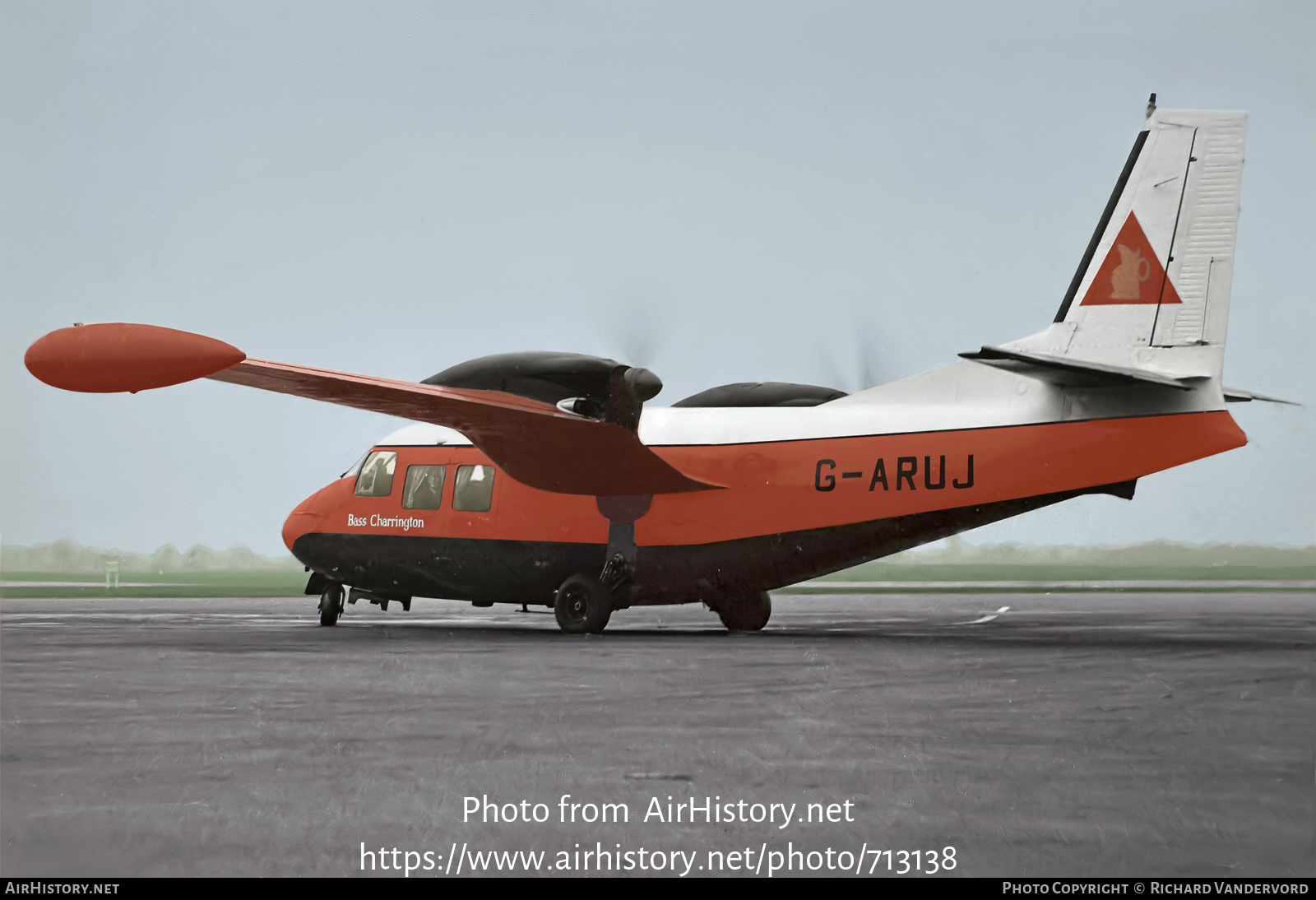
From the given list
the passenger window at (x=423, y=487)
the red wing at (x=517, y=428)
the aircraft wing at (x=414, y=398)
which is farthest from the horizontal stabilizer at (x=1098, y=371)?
the passenger window at (x=423, y=487)

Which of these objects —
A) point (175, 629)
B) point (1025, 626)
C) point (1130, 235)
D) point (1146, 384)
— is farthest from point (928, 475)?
point (175, 629)

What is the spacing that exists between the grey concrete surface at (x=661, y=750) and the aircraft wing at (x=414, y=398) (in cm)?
279

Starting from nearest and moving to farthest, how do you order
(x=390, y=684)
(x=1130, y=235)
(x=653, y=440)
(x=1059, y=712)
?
(x=1059, y=712) → (x=390, y=684) → (x=1130, y=235) → (x=653, y=440)

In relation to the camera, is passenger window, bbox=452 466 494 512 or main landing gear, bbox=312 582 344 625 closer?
passenger window, bbox=452 466 494 512

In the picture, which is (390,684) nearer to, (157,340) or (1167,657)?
(157,340)

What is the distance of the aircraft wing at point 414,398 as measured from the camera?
1159 cm

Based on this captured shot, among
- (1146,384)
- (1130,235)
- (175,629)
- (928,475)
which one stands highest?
(1130,235)

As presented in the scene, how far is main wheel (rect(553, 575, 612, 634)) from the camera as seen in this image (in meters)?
19.1

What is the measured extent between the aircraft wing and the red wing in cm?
2

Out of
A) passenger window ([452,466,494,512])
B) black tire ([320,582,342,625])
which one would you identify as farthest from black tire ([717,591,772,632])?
black tire ([320,582,342,625])

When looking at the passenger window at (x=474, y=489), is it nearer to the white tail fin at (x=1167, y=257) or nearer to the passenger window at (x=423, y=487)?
the passenger window at (x=423, y=487)

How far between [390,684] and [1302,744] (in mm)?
8377

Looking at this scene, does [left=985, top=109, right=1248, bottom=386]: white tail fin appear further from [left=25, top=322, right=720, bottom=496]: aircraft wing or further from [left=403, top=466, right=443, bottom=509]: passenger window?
[left=403, top=466, right=443, bottom=509]: passenger window

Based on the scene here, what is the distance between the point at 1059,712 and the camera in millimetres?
10102
